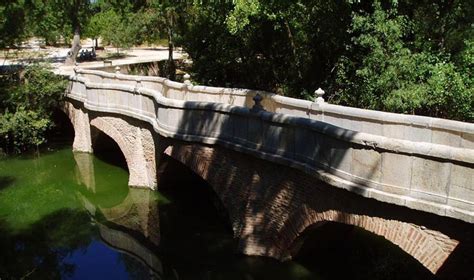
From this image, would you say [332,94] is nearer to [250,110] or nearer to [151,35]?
[250,110]

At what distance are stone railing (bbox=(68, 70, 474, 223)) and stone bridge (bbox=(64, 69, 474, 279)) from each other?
17 mm

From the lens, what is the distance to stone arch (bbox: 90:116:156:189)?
14.5 meters

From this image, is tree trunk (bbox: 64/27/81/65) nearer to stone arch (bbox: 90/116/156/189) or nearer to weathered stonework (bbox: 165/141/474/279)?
stone arch (bbox: 90/116/156/189)

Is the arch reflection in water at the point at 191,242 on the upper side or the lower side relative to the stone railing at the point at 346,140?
lower

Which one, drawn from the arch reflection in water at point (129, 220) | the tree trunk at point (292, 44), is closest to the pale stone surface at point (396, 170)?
the arch reflection in water at point (129, 220)

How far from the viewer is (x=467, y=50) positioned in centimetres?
1194

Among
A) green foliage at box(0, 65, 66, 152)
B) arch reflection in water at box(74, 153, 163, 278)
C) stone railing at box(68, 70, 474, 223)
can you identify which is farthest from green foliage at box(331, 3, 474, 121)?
green foliage at box(0, 65, 66, 152)

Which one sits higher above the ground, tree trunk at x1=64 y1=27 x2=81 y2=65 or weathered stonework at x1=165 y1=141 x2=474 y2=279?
tree trunk at x1=64 y1=27 x2=81 y2=65

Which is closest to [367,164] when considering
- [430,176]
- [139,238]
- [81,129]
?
[430,176]

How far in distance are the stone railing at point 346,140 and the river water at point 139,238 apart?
2389mm

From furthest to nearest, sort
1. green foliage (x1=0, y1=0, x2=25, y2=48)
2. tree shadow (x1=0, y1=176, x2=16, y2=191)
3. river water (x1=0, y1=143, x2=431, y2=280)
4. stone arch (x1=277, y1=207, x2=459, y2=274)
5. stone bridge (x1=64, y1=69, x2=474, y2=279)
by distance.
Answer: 1. green foliage (x1=0, y1=0, x2=25, y2=48)
2. tree shadow (x1=0, y1=176, x2=16, y2=191)
3. river water (x1=0, y1=143, x2=431, y2=280)
4. stone arch (x1=277, y1=207, x2=459, y2=274)
5. stone bridge (x1=64, y1=69, x2=474, y2=279)

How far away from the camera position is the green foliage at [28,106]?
18.6m

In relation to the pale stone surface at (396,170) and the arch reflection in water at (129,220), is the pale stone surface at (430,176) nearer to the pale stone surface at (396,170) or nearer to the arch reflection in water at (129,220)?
the pale stone surface at (396,170)

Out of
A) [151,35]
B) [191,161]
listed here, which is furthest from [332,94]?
[151,35]
